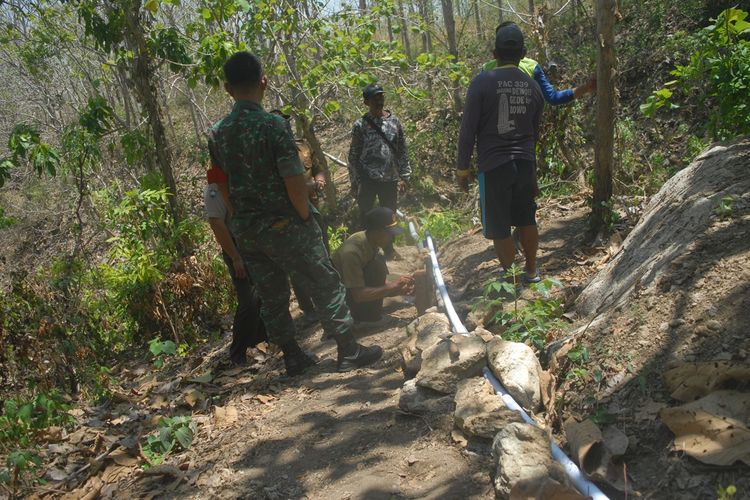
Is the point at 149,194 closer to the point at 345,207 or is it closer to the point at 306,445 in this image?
the point at 306,445

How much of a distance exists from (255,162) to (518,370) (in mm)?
2102

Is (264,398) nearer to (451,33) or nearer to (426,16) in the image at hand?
(451,33)

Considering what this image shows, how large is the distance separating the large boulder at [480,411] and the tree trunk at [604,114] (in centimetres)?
262

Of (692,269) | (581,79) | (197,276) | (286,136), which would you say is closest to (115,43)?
(197,276)

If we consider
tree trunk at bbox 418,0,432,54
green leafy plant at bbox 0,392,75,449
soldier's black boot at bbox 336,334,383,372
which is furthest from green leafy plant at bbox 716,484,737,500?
tree trunk at bbox 418,0,432,54

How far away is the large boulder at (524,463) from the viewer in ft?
7.13

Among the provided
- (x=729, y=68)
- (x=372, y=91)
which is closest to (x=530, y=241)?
(x=729, y=68)

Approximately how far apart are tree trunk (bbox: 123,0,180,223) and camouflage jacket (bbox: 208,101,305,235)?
2897mm

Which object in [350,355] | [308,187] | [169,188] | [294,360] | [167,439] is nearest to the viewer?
[167,439]

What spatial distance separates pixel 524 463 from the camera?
2.31 meters

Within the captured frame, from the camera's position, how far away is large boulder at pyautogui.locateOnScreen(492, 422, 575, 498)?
217cm

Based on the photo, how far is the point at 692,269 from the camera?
2.96m

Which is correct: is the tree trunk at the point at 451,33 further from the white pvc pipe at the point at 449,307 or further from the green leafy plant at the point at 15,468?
the green leafy plant at the point at 15,468

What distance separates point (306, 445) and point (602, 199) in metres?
3.39
